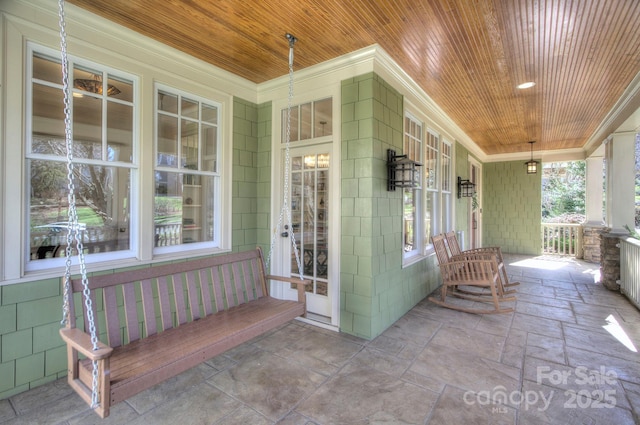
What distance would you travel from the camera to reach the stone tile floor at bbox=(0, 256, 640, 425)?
1.91m

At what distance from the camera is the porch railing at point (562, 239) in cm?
727

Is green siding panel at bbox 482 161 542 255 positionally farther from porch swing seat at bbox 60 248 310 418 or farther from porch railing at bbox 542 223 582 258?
porch swing seat at bbox 60 248 310 418

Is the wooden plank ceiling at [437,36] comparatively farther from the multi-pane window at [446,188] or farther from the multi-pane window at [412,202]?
the multi-pane window at [446,188]

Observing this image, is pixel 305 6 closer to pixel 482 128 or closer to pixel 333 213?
pixel 333 213

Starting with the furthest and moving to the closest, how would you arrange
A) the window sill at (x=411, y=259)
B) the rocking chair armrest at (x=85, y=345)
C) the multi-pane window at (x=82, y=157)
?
the window sill at (x=411, y=259) < the multi-pane window at (x=82, y=157) < the rocking chair armrest at (x=85, y=345)

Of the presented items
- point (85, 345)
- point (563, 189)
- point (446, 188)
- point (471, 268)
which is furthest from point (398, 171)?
point (563, 189)

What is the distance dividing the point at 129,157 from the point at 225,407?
7.51 ft

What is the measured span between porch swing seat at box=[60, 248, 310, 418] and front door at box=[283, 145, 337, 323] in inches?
30.6

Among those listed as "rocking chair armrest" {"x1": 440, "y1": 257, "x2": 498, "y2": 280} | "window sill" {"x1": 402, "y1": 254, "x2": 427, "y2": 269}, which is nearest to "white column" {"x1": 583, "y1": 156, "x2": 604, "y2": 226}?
"rocking chair armrest" {"x1": 440, "y1": 257, "x2": 498, "y2": 280}

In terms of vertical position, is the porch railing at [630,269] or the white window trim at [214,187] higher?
the white window trim at [214,187]

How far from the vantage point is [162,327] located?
2275 mm

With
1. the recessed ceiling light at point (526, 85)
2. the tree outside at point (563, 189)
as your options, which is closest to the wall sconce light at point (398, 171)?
the recessed ceiling light at point (526, 85)

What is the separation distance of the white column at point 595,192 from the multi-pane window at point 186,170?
8029 millimetres

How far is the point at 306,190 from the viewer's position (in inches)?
140
